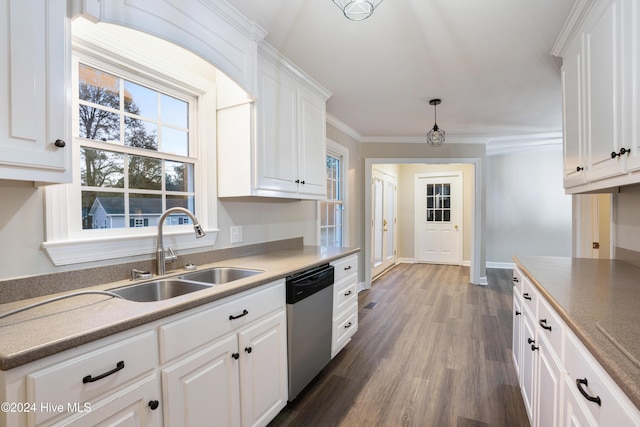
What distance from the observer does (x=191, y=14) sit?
162cm

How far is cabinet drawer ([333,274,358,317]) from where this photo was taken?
2465 mm

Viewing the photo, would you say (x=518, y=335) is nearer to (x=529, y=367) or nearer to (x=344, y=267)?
(x=529, y=367)

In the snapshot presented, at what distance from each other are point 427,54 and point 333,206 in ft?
7.51

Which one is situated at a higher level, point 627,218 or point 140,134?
point 140,134

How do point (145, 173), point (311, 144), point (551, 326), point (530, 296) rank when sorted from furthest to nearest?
point (311, 144)
point (145, 173)
point (530, 296)
point (551, 326)

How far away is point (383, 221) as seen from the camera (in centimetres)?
626

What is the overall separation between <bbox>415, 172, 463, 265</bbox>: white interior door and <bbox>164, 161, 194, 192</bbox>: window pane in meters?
5.95

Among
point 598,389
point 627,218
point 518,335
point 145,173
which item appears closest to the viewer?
point 598,389

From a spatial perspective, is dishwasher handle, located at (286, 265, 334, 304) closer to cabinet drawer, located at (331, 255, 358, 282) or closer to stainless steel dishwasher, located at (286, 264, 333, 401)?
stainless steel dishwasher, located at (286, 264, 333, 401)

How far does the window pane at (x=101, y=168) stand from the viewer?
5.07 feet

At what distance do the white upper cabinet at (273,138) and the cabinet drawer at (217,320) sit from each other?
0.73 metres

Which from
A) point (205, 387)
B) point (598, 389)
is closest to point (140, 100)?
point (205, 387)

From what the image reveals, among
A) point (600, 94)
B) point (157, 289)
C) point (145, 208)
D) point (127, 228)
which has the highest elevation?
point (600, 94)

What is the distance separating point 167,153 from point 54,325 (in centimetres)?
122
